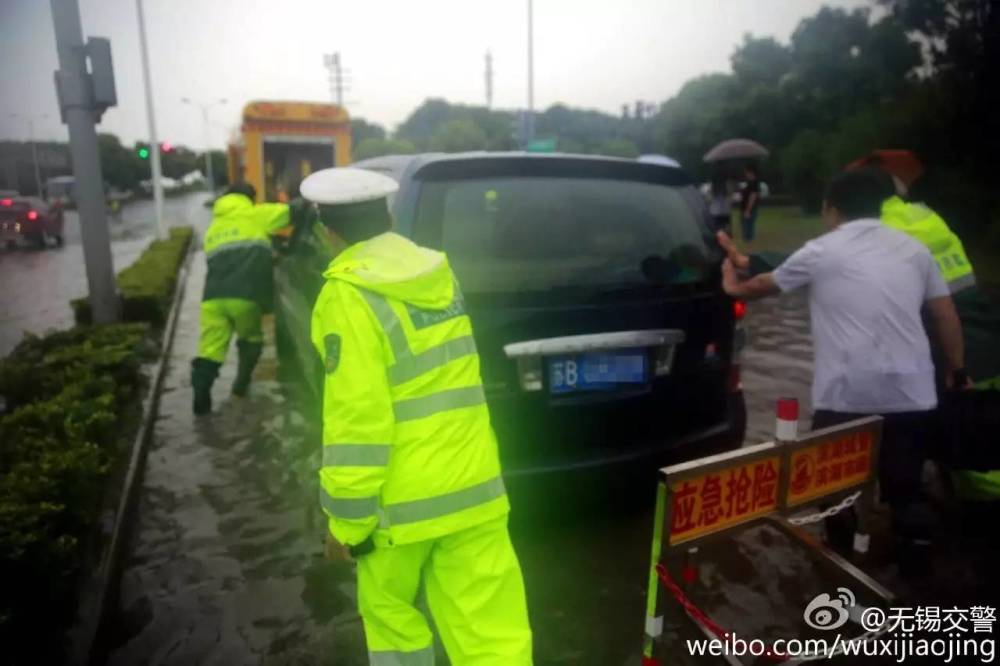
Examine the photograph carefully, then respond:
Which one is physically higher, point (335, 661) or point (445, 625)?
point (445, 625)

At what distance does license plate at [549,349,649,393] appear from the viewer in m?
3.32

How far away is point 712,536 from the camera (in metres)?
2.59

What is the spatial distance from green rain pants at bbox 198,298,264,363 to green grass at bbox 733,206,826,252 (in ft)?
35.3

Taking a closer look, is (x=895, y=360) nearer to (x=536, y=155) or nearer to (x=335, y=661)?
(x=536, y=155)

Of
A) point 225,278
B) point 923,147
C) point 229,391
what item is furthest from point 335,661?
point 923,147

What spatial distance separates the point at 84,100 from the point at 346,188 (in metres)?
→ 5.18

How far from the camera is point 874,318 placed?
3.18 m

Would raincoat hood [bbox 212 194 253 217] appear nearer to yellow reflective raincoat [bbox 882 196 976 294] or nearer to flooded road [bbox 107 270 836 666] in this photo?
flooded road [bbox 107 270 836 666]

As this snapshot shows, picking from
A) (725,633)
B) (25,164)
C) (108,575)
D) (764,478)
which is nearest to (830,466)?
(764,478)

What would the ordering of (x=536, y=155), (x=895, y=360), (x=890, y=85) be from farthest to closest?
(x=890, y=85)
(x=536, y=155)
(x=895, y=360)

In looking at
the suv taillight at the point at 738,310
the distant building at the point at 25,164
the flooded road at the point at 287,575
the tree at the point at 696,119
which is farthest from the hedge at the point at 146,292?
the tree at the point at 696,119

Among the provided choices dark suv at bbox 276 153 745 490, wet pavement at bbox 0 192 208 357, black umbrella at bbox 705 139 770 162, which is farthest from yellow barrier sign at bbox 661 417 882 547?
black umbrella at bbox 705 139 770 162

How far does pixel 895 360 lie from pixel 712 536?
3.93 feet

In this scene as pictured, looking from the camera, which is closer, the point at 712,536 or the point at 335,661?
the point at 712,536
